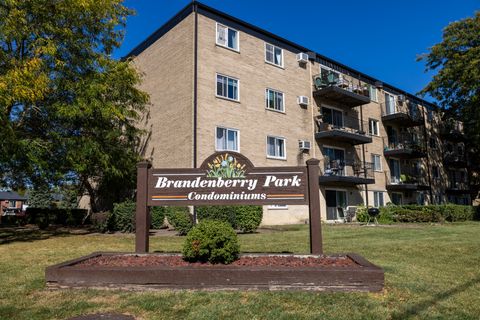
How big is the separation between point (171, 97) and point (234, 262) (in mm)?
16425

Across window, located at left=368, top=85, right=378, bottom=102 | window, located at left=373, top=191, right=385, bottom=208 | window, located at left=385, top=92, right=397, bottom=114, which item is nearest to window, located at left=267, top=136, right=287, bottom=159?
window, located at left=373, top=191, right=385, bottom=208

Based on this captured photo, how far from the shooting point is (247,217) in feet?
54.0

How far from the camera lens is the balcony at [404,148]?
32.2 metres

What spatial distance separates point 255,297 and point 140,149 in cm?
1962

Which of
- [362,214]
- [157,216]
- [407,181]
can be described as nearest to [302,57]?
[362,214]

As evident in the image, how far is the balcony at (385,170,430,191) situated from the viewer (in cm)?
3189

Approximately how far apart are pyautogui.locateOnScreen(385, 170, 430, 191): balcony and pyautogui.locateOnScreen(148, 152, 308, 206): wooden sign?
88.0 ft

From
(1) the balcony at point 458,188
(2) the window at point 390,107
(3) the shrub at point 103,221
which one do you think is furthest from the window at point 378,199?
(3) the shrub at point 103,221

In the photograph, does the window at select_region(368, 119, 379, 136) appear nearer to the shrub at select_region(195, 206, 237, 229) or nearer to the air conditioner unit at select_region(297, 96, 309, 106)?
the air conditioner unit at select_region(297, 96, 309, 106)

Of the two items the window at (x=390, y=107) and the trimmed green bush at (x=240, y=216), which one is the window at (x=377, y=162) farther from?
the trimmed green bush at (x=240, y=216)

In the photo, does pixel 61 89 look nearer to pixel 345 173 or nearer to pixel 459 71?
pixel 345 173

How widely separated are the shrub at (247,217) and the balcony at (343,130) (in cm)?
1122

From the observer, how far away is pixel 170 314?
472cm

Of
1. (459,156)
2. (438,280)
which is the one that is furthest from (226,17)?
(459,156)
